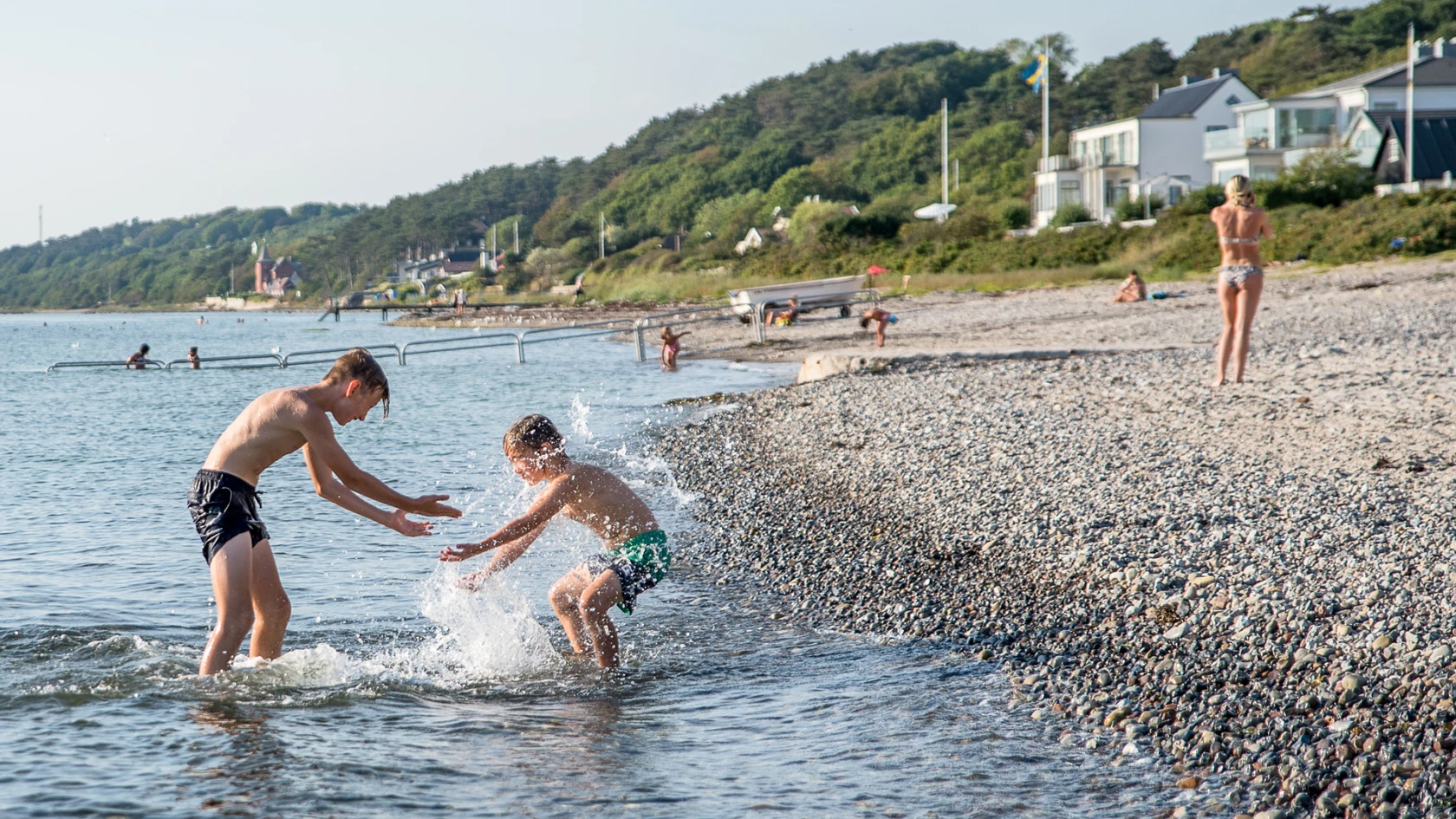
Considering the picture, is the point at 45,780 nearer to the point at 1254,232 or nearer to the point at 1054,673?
the point at 1054,673

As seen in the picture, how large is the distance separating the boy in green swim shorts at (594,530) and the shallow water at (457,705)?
385 millimetres

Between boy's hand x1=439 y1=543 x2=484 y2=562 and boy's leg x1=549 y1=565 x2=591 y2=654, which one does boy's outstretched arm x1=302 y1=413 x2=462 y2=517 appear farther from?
boy's leg x1=549 y1=565 x2=591 y2=654

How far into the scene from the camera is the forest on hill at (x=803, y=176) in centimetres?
6775

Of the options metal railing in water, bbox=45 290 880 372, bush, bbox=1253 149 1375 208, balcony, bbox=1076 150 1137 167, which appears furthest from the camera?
balcony, bbox=1076 150 1137 167

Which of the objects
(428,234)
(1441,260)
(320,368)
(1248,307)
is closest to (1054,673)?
(1248,307)

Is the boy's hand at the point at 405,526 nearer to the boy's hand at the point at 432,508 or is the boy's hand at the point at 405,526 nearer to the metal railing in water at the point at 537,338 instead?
the boy's hand at the point at 432,508

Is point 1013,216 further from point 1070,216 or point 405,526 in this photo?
point 405,526

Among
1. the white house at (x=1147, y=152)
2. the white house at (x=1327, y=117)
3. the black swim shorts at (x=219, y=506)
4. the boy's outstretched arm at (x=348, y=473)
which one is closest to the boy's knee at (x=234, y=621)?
the black swim shorts at (x=219, y=506)

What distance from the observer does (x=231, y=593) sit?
17.2 ft

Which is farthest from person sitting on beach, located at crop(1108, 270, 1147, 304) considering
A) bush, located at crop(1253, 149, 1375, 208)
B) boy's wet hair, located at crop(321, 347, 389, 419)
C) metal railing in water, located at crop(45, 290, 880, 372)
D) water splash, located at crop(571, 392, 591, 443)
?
boy's wet hair, located at crop(321, 347, 389, 419)

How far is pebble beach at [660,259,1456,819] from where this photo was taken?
4297 millimetres

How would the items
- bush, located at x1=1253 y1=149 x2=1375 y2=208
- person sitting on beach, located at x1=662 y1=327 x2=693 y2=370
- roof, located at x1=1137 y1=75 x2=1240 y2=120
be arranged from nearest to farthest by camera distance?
person sitting on beach, located at x1=662 y1=327 x2=693 y2=370, bush, located at x1=1253 y1=149 x2=1375 y2=208, roof, located at x1=1137 y1=75 x2=1240 y2=120

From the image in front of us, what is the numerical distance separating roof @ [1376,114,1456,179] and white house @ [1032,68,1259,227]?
36.1 ft

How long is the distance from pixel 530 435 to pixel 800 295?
32.9m
